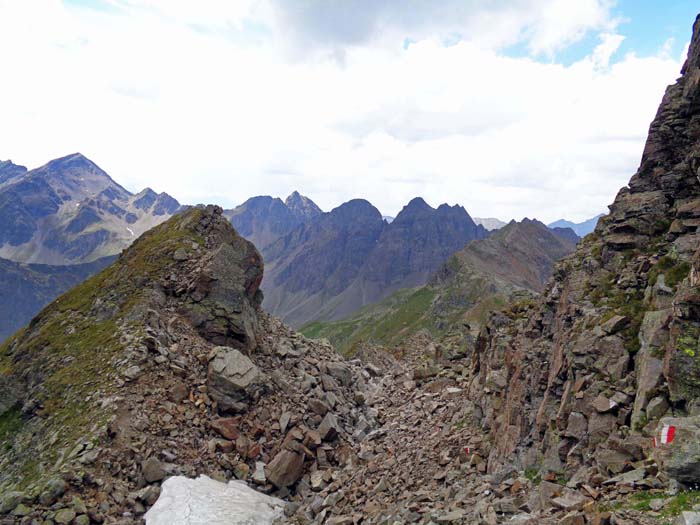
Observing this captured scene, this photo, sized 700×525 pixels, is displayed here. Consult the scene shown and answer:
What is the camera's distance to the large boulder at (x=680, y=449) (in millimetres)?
12625

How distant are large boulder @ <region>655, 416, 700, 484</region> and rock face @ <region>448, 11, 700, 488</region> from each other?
1.60 m

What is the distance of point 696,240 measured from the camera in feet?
66.4

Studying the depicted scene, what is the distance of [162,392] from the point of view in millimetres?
30984

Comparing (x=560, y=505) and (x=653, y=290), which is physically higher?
(x=653, y=290)

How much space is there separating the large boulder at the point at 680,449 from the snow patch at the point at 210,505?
20067 mm

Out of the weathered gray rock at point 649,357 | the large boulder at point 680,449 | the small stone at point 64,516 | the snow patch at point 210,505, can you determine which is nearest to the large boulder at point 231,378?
the snow patch at point 210,505

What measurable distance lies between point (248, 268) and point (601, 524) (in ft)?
117

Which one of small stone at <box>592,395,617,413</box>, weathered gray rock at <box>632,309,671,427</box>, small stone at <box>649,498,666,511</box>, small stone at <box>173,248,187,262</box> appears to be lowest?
small stone at <box>649,498,666,511</box>

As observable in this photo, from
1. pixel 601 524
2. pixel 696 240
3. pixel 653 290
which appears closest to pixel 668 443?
pixel 601 524

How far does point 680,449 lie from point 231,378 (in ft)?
88.9

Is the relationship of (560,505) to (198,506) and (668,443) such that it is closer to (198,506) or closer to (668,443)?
(668,443)

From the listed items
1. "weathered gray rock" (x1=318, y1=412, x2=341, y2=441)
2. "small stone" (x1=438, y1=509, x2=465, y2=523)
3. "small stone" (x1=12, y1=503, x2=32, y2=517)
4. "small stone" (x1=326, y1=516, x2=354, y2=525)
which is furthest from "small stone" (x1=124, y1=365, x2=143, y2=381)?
"small stone" (x1=438, y1=509, x2=465, y2=523)

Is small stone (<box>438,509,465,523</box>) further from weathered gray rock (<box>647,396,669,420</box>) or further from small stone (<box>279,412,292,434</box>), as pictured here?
small stone (<box>279,412,292,434</box>)

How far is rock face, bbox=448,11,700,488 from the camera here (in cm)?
1664
